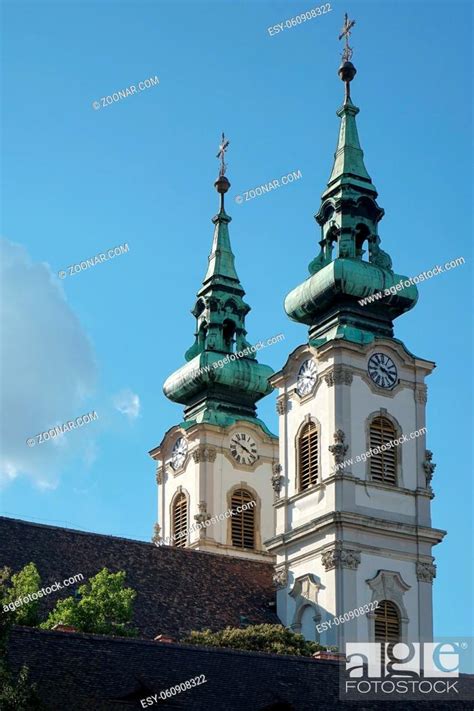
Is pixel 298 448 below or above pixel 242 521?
above

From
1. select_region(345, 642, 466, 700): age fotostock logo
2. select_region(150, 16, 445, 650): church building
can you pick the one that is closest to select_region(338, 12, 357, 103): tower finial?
select_region(150, 16, 445, 650): church building

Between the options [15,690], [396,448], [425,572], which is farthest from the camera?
[396,448]

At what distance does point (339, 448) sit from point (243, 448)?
10784mm

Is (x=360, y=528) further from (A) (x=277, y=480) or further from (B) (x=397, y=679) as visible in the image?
(B) (x=397, y=679)

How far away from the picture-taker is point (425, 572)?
5712 centimetres

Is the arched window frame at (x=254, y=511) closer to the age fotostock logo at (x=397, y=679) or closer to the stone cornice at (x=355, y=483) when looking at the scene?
the stone cornice at (x=355, y=483)

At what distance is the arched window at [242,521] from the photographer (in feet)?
213

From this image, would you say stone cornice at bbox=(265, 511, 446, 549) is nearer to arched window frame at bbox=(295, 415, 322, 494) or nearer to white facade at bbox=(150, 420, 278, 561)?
arched window frame at bbox=(295, 415, 322, 494)

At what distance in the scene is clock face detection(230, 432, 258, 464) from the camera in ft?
218

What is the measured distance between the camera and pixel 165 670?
3519 centimetres

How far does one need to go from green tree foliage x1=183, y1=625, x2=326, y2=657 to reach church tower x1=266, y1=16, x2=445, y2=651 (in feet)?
16.5

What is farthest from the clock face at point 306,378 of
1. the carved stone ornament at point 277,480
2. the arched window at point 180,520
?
the arched window at point 180,520

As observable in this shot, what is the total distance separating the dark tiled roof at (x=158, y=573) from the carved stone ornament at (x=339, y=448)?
5978 millimetres

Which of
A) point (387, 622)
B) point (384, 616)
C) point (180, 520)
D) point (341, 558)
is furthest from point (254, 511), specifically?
point (387, 622)
